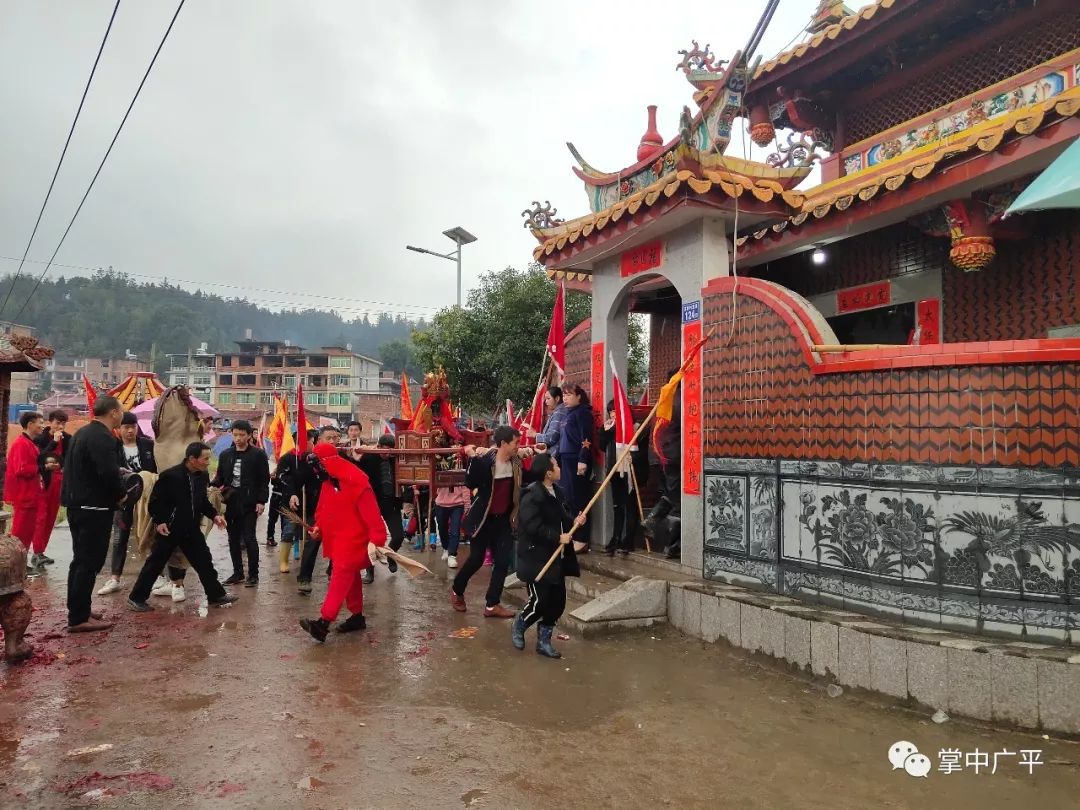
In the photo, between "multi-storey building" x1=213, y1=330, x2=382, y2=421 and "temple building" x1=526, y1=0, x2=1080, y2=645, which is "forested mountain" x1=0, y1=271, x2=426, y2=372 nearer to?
"multi-storey building" x1=213, y1=330, x2=382, y2=421

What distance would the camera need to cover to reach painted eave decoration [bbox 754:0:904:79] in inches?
324

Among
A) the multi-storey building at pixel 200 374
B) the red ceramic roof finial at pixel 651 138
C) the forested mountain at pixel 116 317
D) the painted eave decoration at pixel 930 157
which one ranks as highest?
the forested mountain at pixel 116 317

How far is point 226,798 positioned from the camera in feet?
10.6

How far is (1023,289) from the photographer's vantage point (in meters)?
7.64

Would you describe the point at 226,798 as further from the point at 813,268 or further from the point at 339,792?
the point at 813,268

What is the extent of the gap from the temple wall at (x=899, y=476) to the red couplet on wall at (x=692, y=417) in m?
0.23

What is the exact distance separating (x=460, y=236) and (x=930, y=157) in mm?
19389

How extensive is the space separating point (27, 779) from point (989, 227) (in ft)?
28.8

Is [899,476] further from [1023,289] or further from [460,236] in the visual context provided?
[460,236]

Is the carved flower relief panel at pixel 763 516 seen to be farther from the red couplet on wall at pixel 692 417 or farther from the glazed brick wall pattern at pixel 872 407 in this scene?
the red couplet on wall at pixel 692 417

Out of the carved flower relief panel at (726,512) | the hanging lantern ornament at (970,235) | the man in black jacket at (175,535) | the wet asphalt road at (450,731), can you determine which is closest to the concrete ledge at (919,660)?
the wet asphalt road at (450,731)

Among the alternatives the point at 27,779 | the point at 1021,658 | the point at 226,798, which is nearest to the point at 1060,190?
the point at 1021,658

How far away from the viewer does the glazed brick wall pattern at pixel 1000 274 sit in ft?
23.9

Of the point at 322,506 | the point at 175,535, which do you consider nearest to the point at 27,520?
the point at 175,535
